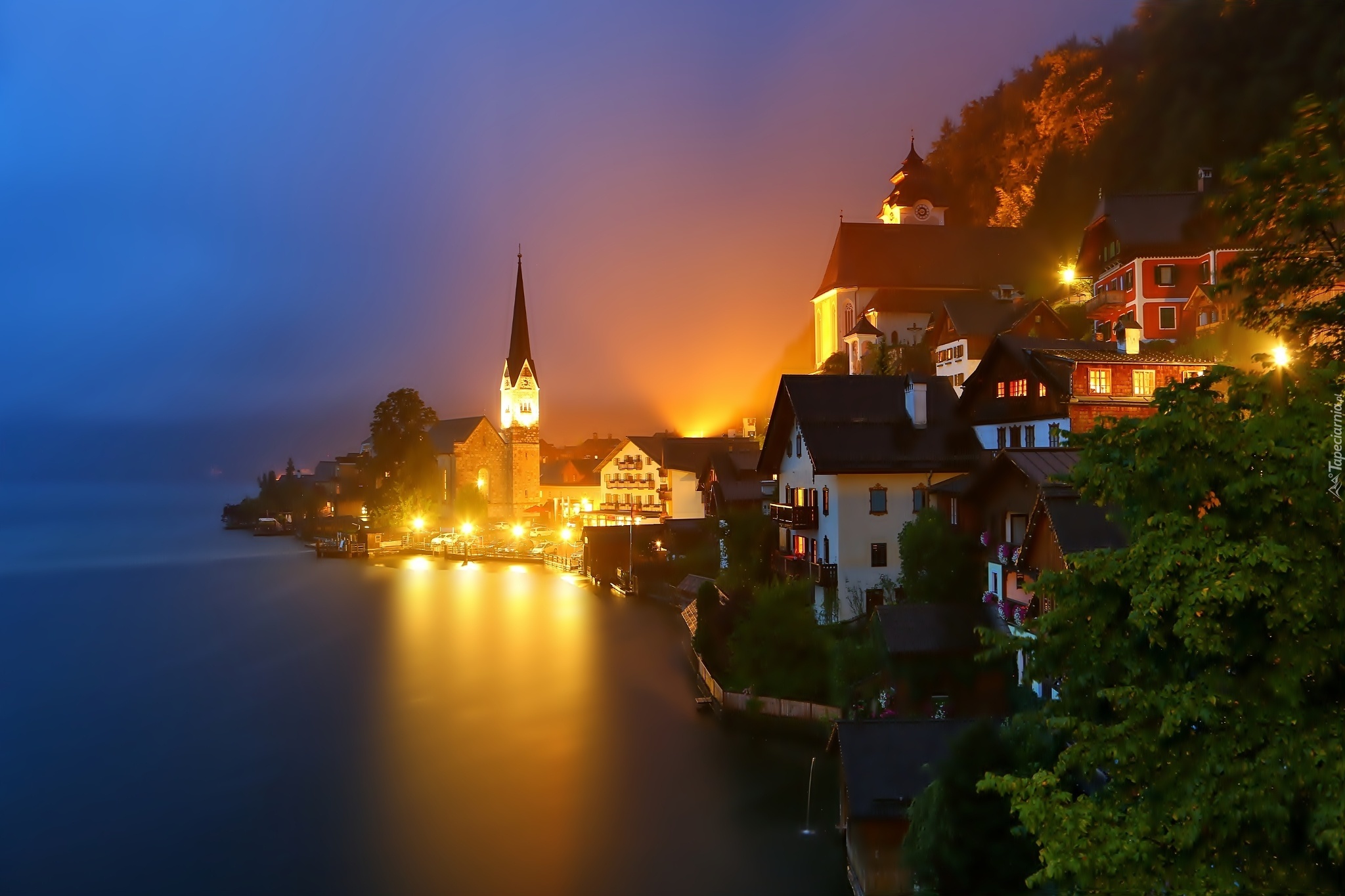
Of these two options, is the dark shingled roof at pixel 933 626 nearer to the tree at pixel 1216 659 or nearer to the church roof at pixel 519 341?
the tree at pixel 1216 659

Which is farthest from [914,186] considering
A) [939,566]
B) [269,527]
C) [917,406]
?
[269,527]

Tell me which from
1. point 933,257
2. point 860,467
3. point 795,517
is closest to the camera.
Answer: point 860,467

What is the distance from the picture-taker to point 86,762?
23891 mm

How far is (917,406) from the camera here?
26.4 metres

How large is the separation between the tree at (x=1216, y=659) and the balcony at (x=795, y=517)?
20.5m

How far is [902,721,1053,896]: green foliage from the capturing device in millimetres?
9969

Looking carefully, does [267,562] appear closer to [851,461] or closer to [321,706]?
[321,706]

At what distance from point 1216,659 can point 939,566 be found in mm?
16216

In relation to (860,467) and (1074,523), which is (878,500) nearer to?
(860,467)

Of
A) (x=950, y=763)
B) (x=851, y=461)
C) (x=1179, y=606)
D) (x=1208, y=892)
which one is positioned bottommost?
(x=950, y=763)

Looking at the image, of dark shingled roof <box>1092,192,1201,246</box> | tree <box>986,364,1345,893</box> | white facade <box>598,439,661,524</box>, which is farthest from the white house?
white facade <box>598,439,661,524</box>

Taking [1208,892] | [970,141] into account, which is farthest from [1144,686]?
[970,141]

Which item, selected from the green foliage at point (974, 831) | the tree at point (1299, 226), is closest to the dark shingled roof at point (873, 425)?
the green foliage at point (974, 831)

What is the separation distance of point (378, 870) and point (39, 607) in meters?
51.2
